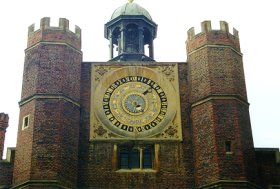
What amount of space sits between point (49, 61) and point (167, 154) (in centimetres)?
625

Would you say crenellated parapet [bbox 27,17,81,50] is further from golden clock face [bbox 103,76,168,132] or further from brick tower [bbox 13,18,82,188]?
golden clock face [bbox 103,76,168,132]

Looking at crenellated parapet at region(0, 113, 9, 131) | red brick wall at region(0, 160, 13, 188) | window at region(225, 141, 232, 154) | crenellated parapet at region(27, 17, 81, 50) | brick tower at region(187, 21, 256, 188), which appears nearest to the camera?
brick tower at region(187, 21, 256, 188)

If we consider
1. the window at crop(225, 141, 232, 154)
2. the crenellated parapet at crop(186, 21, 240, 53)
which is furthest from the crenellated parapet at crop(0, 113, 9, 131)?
the window at crop(225, 141, 232, 154)

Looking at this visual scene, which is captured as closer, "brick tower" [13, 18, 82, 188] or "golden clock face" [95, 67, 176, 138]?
"brick tower" [13, 18, 82, 188]

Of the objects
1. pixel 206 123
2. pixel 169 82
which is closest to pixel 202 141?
pixel 206 123

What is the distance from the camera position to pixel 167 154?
2709 cm

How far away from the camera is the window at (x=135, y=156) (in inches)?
1065

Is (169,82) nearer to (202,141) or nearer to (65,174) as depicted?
(202,141)

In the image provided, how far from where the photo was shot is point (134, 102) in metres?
28.4

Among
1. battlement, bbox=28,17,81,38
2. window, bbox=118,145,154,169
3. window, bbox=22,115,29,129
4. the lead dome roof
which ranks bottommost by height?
window, bbox=118,145,154,169

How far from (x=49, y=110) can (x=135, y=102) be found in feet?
12.5

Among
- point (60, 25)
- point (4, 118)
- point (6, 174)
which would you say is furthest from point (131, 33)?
point (6, 174)

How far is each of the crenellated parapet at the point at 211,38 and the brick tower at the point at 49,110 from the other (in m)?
5.00

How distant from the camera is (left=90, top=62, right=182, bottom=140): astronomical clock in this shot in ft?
90.6
